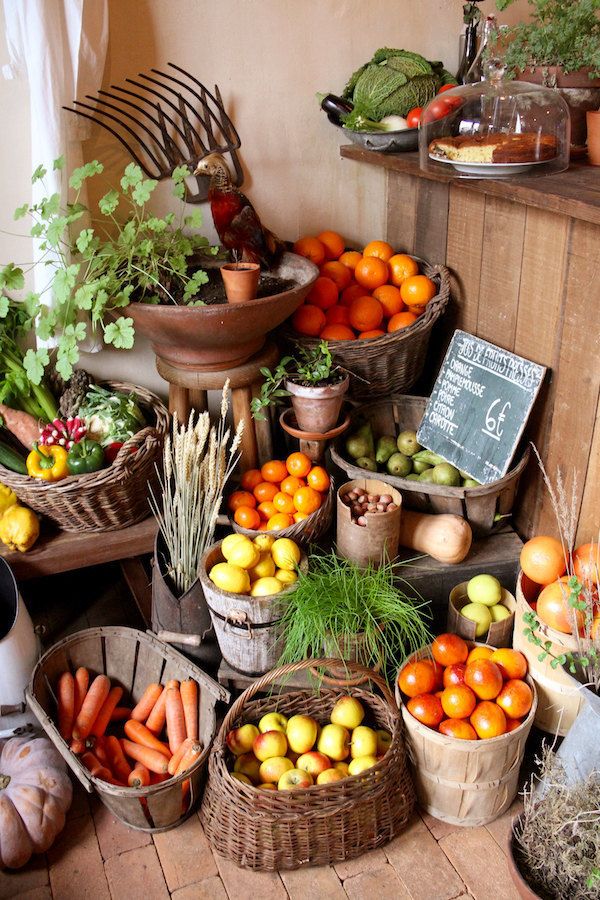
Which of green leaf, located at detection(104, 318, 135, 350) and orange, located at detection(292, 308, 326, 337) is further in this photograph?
orange, located at detection(292, 308, 326, 337)

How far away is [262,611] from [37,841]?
2.50 feet

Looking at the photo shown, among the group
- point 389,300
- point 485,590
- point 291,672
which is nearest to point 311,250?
point 389,300

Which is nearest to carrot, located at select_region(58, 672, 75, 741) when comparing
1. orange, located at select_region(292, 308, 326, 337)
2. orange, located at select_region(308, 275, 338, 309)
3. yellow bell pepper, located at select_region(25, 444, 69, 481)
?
yellow bell pepper, located at select_region(25, 444, 69, 481)

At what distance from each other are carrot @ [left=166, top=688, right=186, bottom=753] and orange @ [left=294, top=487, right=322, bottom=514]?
2.03 feet

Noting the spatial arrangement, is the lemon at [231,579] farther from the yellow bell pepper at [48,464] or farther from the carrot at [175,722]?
the yellow bell pepper at [48,464]

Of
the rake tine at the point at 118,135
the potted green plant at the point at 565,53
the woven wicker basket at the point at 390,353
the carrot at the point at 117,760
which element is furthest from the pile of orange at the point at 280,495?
the potted green plant at the point at 565,53

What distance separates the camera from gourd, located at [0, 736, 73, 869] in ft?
6.09

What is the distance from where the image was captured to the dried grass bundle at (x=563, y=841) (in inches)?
61.7

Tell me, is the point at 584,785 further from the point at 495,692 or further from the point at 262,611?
the point at 262,611

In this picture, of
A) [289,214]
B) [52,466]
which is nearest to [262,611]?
[52,466]

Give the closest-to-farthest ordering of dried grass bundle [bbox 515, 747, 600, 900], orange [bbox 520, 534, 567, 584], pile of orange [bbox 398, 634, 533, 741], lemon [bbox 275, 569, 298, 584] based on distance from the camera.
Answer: dried grass bundle [bbox 515, 747, 600, 900]
pile of orange [bbox 398, 634, 533, 741]
orange [bbox 520, 534, 567, 584]
lemon [bbox 275, 569, 298, 584]

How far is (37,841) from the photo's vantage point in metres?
1.88

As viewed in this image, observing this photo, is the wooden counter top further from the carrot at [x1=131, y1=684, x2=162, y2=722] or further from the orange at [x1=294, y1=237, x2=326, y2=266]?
the carrot at [x1=131, y1=684, x2=162, y2=722]

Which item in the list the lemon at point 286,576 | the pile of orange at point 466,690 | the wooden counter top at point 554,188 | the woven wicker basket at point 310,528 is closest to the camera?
the wooden counter top at point 554,188
